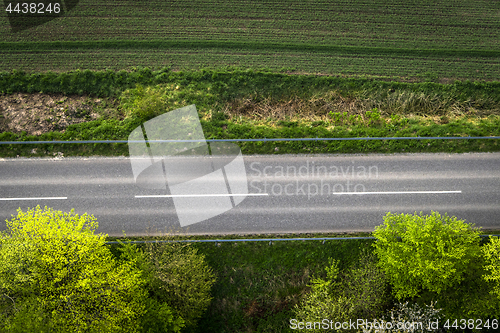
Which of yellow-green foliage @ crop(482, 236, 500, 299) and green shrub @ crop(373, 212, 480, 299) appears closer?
green shrub @ crop(373, 212, 480, 299)

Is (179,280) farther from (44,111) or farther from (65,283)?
(44,111)

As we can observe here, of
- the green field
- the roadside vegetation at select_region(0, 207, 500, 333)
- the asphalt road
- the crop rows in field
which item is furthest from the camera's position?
the green field

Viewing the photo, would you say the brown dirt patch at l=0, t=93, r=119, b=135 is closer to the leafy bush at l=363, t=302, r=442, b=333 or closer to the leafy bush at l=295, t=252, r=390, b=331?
the leafy bush at l=295, t=252, r=390, b=331

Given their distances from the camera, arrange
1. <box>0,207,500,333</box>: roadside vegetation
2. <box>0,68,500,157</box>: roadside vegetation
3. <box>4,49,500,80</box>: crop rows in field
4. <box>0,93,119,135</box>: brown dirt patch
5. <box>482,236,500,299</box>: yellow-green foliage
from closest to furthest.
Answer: <box>0,207,500,333</box>: roadside vegetation < <box>482,236,500,299</box>: yellow-green foliage < <box>0,68,500,157</box>: roadside vegetation < <box>0,93,119,135</box>: brown dirt patch < <box>4,49,500,80</box>: crop rows in field

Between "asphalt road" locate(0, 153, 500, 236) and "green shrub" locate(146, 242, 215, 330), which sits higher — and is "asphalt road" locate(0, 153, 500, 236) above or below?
above

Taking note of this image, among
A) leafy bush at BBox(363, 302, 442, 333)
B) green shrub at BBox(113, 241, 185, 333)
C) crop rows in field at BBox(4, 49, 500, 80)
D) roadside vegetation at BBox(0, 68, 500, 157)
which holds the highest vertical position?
crop rows in field at BBox(4, 49, 500, 80)

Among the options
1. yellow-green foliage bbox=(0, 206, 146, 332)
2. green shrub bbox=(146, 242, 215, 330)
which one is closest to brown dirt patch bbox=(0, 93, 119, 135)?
yellow-green foliage bbox=(0, 206, 146, 332)

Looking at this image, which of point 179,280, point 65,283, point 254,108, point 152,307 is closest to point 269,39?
point 254,108
